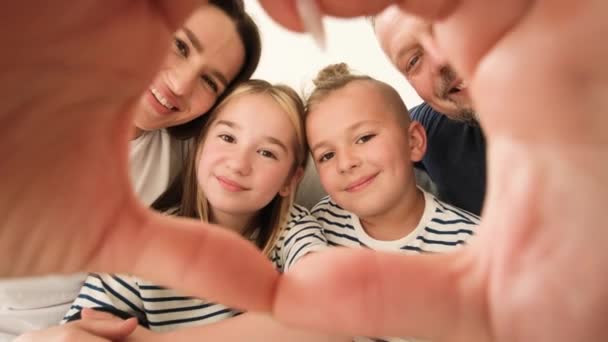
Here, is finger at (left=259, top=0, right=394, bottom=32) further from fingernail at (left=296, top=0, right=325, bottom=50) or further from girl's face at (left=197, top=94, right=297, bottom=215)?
girl's face at (left=197, top=94, right=297, bottom=215)

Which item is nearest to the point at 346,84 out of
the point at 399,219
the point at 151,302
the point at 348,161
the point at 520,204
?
the point at 348,161

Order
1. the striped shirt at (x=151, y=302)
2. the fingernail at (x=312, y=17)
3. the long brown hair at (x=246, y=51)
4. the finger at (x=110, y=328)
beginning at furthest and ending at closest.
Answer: the long brown hair at (x=246, y=51) → the striped shirt at (x=151, y=302) → the finger at (x=110, y=328) → the fingernail at (x=312, y=17)

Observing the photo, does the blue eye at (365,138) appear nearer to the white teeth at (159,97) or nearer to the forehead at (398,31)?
the forehead at (398,31)

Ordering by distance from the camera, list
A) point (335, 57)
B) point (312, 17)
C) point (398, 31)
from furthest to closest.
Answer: point (335, 57), point (398, 31), point (312, 17)

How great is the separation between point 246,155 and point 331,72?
0.34 m

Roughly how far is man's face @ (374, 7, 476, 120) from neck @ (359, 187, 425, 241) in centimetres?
17

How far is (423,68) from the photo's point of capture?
0.88 m

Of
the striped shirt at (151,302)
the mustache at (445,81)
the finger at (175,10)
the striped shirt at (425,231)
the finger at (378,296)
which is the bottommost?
the striped shirt at (151,302)

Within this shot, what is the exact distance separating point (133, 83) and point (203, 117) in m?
0.74

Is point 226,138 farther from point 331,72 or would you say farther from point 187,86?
point 331,72

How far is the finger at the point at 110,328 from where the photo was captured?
2.13 feet

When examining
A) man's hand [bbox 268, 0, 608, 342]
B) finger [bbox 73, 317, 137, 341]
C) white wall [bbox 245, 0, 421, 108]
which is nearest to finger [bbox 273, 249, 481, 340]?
man's hand [bbox 268, 0, 608, 342]

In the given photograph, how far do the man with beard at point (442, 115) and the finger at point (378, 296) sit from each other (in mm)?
572

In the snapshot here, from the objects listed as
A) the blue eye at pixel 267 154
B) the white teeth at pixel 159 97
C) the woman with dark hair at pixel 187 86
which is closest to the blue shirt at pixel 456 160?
the blue eye at pixel 267 154
